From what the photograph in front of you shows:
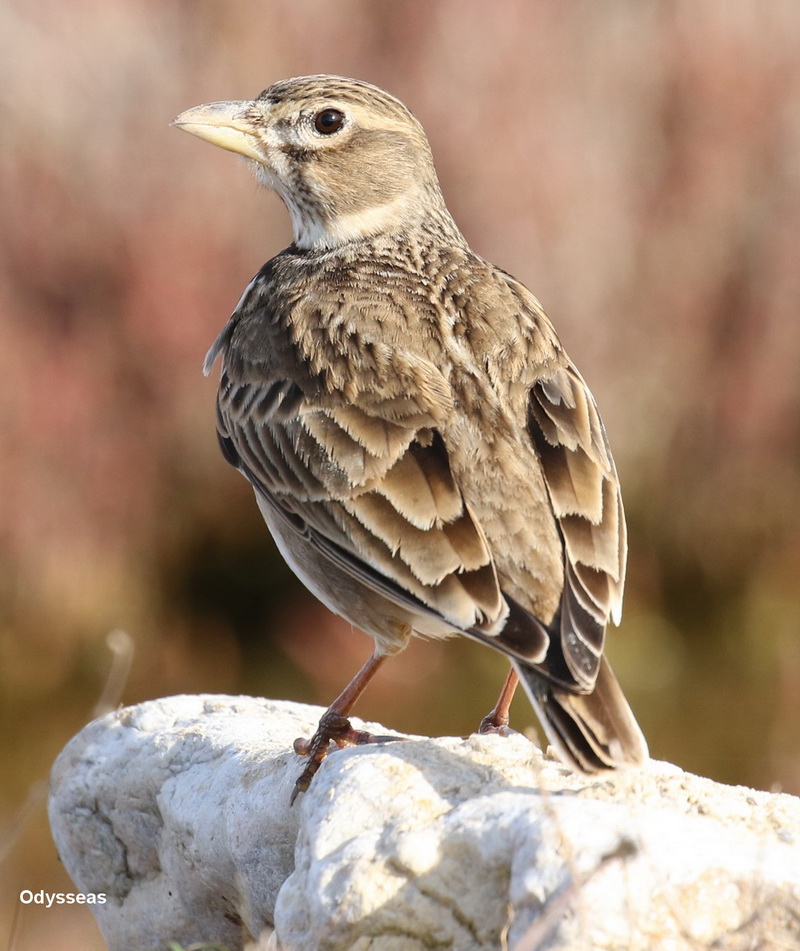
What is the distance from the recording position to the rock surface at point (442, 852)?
3.17 meters

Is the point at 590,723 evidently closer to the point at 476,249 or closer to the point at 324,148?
the point at 324,148

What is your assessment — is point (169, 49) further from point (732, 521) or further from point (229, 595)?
point (732, 521)

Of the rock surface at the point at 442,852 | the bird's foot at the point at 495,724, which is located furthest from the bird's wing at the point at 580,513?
the bird's foot at the point at 495,724

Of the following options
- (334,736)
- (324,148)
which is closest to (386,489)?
(334,736)

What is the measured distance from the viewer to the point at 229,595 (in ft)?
40.3

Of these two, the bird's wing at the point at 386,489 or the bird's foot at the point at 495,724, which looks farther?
the bird's foot at the point at 495,724

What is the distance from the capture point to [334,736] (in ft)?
15.2

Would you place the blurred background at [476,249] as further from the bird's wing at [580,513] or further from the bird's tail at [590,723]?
the bird's tail at [590,723]

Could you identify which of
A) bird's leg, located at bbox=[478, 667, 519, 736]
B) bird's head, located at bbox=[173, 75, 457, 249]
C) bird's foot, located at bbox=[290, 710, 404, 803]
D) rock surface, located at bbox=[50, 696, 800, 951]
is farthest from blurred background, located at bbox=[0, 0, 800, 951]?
bird's foot, located at bbox=[290, 710, 404, 803]

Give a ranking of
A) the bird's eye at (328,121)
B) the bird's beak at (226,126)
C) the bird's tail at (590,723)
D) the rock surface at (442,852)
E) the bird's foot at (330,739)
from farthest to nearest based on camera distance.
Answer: the bird's eye at (328,121), the bird's beak at (226,126), the bird's foot at (330,739), the bird's tail at (590,723), the rock surface at (442,852)

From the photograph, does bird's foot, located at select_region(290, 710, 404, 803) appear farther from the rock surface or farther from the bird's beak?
the bird's beak

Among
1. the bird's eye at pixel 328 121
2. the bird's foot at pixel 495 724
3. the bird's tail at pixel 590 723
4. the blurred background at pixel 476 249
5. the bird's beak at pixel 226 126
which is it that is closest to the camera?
the bird's tail at pixel 590 723

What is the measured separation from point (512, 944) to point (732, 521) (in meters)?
9.88

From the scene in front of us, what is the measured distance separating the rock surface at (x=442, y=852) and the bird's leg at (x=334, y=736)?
6 centimetres
